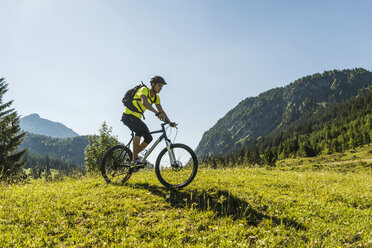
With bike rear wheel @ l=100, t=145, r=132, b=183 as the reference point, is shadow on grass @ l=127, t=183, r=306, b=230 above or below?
below

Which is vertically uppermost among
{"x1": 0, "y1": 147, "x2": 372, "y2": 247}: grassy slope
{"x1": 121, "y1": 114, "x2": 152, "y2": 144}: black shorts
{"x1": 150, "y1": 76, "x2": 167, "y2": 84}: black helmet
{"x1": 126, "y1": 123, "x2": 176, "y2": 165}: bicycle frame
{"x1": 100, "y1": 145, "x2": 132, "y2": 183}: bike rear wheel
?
{"x1": 150, "y1": 76, "x2": 167, "y2": 84}: black helmet

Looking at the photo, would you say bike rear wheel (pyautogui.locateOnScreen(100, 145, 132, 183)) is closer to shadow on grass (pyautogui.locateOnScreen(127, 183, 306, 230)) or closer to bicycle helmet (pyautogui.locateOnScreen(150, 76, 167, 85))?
shadow on grass (pyautogui.locateOnScreen(127, 183, 306, 230))

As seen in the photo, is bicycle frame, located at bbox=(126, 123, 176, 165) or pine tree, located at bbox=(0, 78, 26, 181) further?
pine tree, located at bbox=(0, 78, 26, 181)

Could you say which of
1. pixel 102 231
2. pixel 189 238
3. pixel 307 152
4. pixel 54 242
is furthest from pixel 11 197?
pixel 307 152

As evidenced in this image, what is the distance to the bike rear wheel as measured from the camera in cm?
761

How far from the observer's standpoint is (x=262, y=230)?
4.13 meters

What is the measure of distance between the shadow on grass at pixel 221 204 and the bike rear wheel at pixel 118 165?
1.34 meters

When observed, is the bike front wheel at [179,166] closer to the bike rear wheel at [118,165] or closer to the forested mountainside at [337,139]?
the bike rear wheel at [118,165]

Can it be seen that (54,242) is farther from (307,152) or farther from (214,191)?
(307,152)

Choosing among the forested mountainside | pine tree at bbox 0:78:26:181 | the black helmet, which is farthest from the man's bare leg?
the forested mountainside

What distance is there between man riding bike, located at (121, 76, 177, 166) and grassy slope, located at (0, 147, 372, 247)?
133cm

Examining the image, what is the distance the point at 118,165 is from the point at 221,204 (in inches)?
166

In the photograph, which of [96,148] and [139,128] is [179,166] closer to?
[139,128]

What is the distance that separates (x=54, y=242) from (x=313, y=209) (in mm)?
5752
